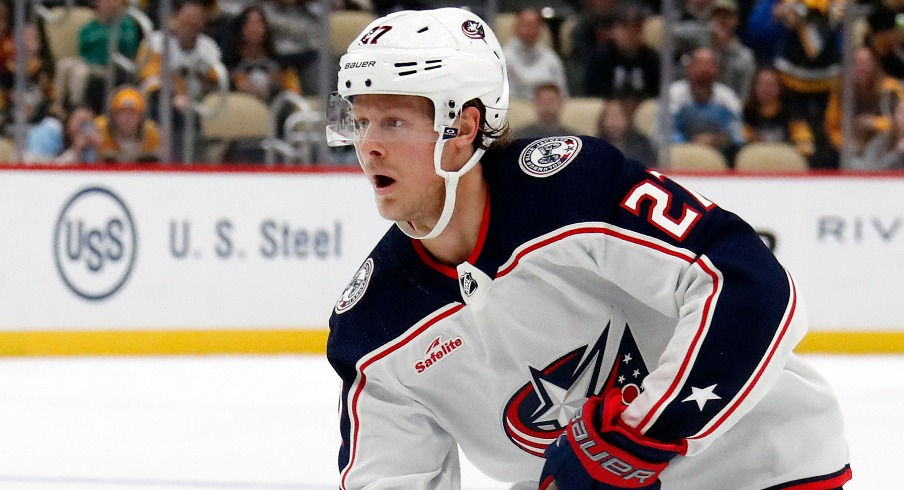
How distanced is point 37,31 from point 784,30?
392 cm

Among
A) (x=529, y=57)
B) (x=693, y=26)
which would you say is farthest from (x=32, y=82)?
(x=693, y=26)

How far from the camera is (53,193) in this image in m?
6.39

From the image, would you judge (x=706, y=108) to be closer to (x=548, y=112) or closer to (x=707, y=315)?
(x=548, y=112)

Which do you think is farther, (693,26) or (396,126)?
(693,26)

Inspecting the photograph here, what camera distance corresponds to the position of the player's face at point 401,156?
2.07 m

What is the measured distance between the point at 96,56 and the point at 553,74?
237 cm

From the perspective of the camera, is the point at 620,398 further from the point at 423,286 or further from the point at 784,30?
the point at 784,30

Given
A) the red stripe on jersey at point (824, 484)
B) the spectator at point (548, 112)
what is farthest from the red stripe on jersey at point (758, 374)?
the spectator at point (548, 112)

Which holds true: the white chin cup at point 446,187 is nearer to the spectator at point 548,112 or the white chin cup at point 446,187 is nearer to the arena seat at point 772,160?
the spectator at point 548,112

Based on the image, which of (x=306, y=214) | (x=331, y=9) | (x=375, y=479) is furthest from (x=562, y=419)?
(x=331, y=9)

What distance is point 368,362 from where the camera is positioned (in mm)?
2178

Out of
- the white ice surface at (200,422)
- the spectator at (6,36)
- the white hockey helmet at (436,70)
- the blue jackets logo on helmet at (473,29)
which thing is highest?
the blue jackets logo on helmet at (473,29)

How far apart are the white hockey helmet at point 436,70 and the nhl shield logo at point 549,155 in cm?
8

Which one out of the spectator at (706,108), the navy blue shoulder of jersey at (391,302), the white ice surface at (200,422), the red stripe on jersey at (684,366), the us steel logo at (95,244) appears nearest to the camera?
the red stripe on jersey at (684,366)
